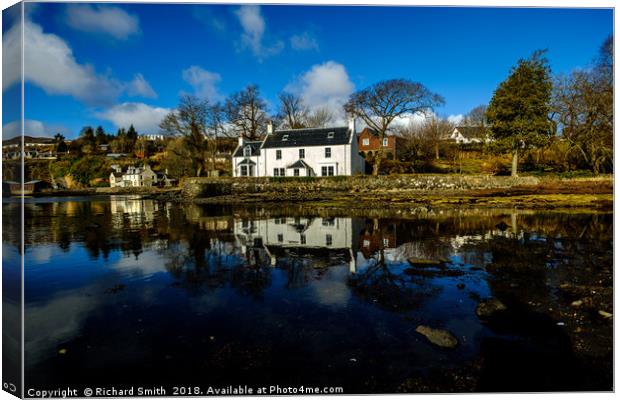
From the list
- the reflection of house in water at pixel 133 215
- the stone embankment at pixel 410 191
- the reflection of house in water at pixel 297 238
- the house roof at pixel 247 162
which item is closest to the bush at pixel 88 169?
the house roof at pixel 247 162

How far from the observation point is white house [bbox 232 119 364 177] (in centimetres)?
3462

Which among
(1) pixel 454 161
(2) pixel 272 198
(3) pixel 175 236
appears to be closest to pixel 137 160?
(2) pixel 272 198

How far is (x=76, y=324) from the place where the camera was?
4418 millimetres

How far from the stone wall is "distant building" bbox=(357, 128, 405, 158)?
18.0 metres

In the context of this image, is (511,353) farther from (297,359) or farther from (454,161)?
(454,161)

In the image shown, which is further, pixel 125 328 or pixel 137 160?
pixel 137 160

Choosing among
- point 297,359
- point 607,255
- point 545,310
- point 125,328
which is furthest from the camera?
point 607,255

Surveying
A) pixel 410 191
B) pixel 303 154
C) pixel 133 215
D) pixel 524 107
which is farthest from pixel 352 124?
pixel 133 215

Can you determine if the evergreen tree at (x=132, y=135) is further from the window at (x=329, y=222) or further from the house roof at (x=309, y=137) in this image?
the window at (x=329, y=222)

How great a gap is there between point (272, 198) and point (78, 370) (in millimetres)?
23725

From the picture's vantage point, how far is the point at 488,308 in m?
4.85

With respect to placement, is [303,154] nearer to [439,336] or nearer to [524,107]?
[524,107]

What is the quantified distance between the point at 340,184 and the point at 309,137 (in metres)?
8.96

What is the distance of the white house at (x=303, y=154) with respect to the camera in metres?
34.6
